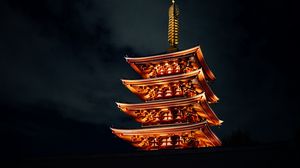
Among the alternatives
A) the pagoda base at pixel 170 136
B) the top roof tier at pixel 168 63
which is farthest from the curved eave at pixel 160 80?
the pagoda base at pixel 170 136

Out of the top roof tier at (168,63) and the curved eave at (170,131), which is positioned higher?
the top roof tier at (168,63)

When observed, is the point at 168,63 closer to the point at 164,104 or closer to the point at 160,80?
the point at 160,80

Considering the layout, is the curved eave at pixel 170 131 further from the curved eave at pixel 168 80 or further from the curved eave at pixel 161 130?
the curved eave at pixel 168 80

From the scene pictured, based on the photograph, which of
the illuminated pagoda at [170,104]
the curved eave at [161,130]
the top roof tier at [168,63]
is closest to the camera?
the curved eave at [161,130]

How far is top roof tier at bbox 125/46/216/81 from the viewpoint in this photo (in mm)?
29589

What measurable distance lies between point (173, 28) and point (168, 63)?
5.01m

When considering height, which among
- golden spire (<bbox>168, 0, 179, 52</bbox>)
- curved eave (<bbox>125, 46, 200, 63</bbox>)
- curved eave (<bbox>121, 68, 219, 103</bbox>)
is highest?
golden spire (<bbox>168, 0, 179, 52</bbox>)

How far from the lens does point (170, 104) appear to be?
2783cm

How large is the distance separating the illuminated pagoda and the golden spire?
153mm

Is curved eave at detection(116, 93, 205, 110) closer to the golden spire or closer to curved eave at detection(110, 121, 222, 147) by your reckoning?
curved eave at detection(110, 121, 222, 147)

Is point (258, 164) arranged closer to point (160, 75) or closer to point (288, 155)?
point (288, 155)

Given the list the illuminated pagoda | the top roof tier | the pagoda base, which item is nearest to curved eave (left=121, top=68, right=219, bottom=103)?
the illuminated pagoda

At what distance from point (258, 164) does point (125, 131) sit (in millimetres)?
14763

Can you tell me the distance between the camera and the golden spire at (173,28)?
32194 mm
